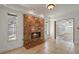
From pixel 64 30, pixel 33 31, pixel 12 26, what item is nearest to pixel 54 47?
pixel 64 30

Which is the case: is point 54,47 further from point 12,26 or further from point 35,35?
point 12,26

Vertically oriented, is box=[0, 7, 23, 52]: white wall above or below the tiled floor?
above

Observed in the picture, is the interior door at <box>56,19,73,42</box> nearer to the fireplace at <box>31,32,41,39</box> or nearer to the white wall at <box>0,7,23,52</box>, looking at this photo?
the fireplace at <box>31,32,41,39</box>

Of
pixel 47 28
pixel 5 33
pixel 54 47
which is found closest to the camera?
pixel 5 33

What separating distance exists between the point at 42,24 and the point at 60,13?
42 cm

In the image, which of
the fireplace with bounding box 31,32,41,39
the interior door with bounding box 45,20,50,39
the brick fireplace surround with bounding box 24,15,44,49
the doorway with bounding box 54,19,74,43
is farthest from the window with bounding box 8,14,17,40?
the doorway with bounding box 54,19,74,43

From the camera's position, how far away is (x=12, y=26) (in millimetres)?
1739

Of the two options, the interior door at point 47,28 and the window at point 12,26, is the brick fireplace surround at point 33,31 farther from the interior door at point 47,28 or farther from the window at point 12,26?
the window at point 12,26

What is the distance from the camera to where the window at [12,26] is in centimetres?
170

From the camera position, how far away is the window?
1704 mm

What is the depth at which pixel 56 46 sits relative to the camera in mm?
1845

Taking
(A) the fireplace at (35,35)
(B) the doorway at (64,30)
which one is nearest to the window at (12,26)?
(A) the fireplace at (35,35)
